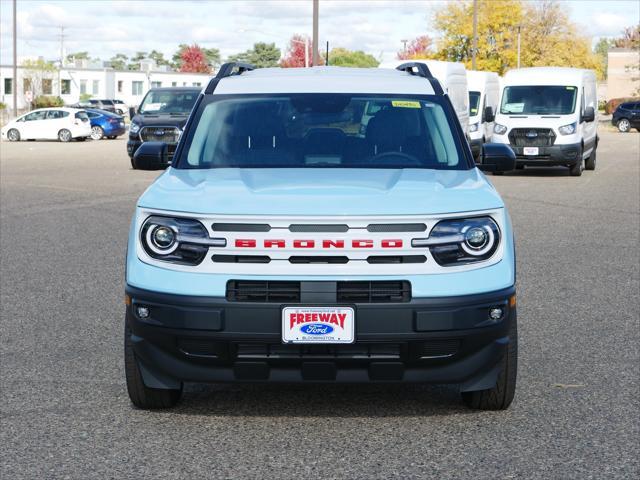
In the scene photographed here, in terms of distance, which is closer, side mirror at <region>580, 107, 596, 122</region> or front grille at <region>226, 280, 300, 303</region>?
front grille at <region>226, 280, 300, 303</region>

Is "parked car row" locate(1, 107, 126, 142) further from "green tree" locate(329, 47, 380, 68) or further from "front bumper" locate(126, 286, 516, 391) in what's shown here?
"green tree" locate(329, 47, 380, 68)

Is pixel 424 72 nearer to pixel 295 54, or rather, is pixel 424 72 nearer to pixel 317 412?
pixel 317 412

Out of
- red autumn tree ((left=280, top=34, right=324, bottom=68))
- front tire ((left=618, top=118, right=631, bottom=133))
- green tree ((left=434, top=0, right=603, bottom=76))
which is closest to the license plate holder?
front tire ((left=618, top=118, right=631, bottom=133))

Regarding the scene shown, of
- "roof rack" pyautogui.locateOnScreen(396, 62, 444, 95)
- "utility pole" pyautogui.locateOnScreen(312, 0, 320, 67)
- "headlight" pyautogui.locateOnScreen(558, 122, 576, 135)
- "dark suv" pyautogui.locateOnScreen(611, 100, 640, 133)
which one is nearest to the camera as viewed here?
"roof rack" pyautogui.locateOnScreen(396, 62, 444, 95)

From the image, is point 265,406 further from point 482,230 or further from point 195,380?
point 482,230

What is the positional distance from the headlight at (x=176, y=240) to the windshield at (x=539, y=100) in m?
21.3

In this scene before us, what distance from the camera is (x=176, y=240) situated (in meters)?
5.17

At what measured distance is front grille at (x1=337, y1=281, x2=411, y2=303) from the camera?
4996 millimetres

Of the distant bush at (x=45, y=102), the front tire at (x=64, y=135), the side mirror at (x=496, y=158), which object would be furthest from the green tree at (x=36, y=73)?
the side mirror at (x=496, y=158)

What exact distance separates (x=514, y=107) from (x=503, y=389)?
21.5 metres

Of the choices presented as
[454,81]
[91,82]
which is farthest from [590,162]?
[91,82]

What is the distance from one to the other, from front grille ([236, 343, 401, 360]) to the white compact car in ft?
140

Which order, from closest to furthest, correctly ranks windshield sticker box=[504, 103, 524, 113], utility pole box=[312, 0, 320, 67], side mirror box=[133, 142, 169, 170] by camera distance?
side mirror box=[133, 142, 169, 170], windshield sticker box=[504, 103, 524, 113], utility pole box=[312, 0, 320, 67]

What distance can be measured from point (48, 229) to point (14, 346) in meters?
7.07
